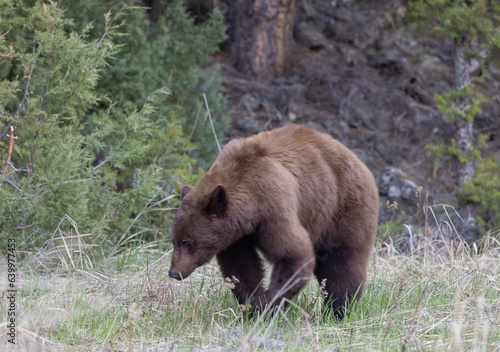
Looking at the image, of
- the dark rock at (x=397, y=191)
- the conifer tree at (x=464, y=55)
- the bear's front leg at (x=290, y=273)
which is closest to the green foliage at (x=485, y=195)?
the conifer tree at (x=464, y=55)

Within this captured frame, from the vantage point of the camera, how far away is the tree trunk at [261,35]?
11.1 meters

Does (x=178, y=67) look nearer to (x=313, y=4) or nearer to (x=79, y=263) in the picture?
(x=79, y=263)

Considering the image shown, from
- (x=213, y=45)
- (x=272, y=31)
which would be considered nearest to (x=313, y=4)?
(x=272, y=31)

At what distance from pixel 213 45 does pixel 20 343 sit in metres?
6.66

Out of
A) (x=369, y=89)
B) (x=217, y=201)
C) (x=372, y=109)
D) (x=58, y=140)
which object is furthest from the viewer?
(x=369, y=89)

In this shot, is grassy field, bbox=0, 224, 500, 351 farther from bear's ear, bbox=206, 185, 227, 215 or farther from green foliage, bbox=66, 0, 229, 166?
green foliage, bbox=66, 0, 229, 166

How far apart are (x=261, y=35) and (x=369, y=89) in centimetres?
243

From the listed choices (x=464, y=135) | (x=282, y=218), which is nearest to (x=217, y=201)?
(x=282, y=218)

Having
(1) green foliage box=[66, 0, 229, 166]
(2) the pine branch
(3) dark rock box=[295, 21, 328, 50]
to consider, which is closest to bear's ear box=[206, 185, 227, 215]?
(2) the pine branch

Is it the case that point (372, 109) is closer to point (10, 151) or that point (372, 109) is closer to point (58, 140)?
point (58, 140)

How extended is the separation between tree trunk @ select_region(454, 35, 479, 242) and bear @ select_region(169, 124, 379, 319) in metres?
4.44

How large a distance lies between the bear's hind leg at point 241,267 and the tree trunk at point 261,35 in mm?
7562

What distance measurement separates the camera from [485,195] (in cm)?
829

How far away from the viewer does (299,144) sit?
4.43m
